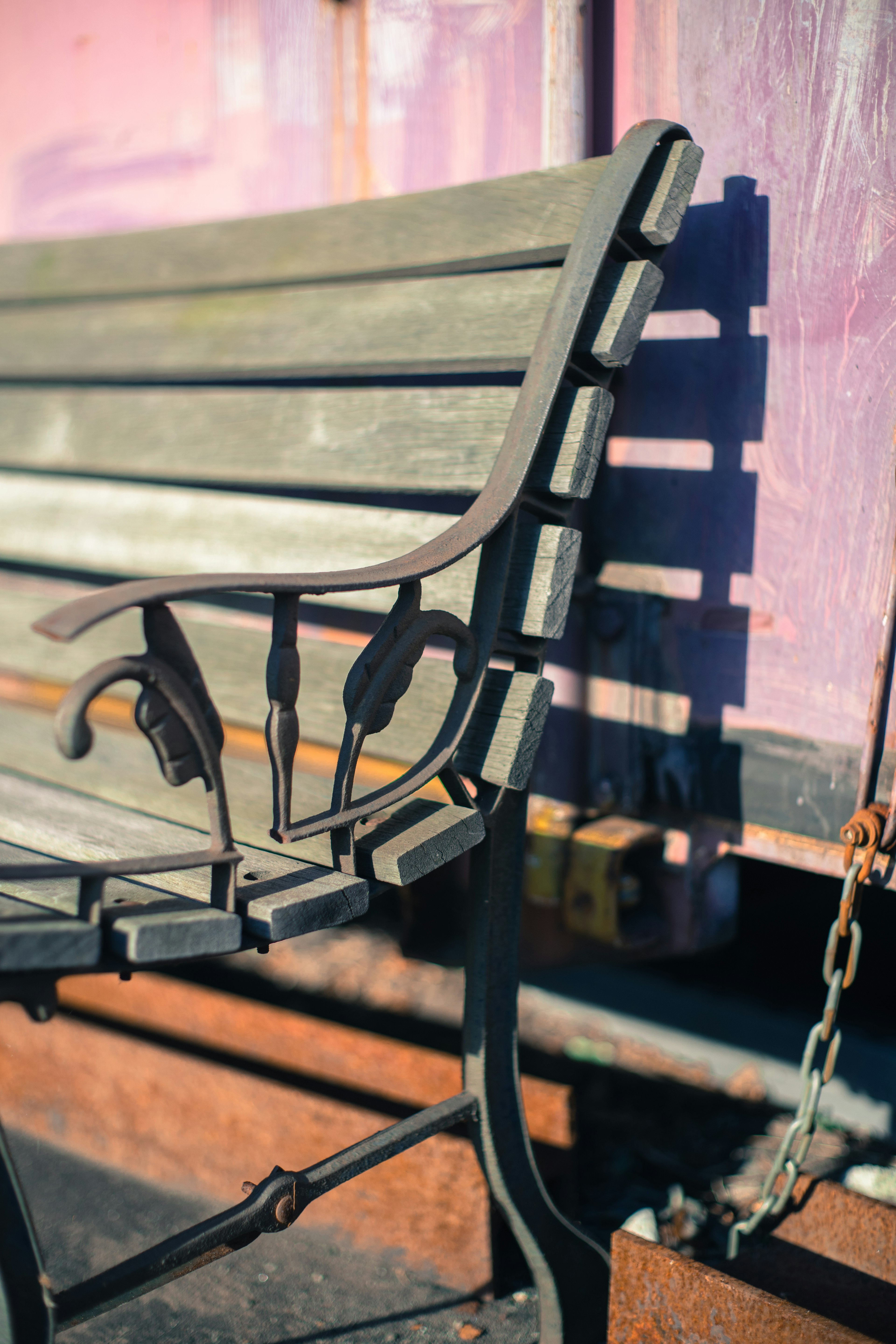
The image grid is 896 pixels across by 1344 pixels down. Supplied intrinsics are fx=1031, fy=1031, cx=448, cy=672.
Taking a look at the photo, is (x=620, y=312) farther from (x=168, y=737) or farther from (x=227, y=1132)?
(x=227, y=1132)

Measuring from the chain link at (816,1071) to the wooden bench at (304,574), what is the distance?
26 cm

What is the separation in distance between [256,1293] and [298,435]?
1.48 meters

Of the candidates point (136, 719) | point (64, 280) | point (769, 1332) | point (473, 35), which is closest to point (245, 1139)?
point (769, 1332)

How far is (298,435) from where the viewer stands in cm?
191

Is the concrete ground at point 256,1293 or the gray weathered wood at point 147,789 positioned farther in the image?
the concrete ground at point 256,1293

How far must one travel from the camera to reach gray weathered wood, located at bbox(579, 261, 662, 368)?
1.45 metres

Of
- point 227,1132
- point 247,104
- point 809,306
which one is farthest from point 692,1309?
point 247,104

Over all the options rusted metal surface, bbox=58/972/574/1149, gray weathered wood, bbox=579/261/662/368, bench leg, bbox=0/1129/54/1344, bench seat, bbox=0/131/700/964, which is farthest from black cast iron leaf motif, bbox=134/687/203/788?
rusted metal surface, bbox=58/972/574/1149

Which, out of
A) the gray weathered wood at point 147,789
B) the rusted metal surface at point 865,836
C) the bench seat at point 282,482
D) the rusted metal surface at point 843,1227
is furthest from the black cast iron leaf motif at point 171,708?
the rusted metal surface at point 843,1227

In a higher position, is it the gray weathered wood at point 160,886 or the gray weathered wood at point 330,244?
the gray weathered wood at point 330,244

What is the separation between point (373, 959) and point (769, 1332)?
1.77 metres

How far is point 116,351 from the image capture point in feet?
7.41

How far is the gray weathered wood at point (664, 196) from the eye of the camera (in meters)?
1.51

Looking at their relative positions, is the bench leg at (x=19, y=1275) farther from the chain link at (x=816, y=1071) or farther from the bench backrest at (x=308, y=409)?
the chain link at (x=816, y=1071)
